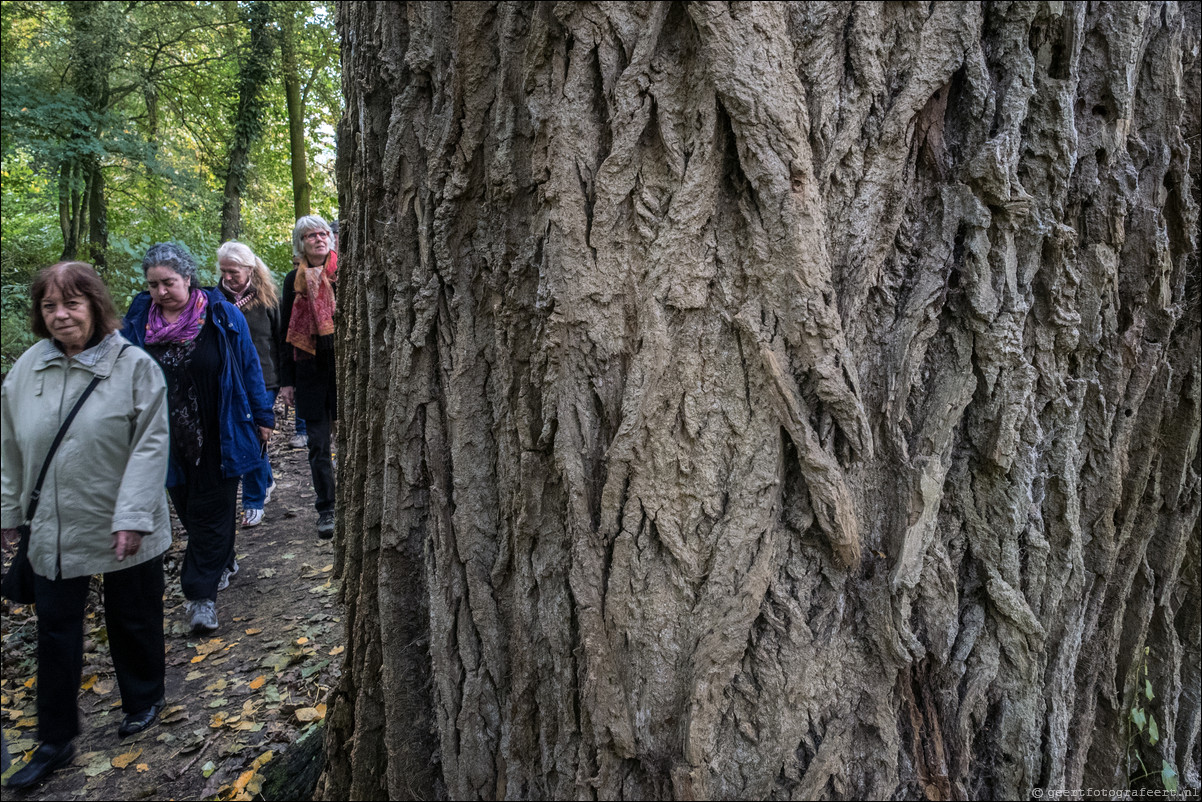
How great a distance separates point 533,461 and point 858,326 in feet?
2.58

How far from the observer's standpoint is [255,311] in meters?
5.99

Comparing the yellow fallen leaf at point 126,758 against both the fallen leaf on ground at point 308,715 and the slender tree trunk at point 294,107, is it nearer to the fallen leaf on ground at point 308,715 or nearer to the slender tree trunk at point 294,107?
the fallen leaf on ground at point 308,715

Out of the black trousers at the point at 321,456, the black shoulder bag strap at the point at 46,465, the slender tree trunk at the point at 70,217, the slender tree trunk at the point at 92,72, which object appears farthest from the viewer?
the slender tree trunk at the point at 70,217

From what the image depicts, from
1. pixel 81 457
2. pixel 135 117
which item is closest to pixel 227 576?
pixel 81 457

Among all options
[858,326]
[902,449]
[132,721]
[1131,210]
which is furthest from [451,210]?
[132,721]

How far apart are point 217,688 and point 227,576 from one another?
4.94 ft

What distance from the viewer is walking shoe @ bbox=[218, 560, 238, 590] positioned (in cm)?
505

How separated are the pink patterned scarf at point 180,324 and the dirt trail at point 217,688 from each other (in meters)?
1.96

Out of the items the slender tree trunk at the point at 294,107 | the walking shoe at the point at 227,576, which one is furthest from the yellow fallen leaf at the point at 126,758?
the slender tree trunk at the point at 294,107

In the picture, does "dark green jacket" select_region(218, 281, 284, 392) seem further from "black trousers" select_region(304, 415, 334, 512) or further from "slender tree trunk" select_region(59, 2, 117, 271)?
"slender tree trunk" select_region(59, 2, 117, 271)

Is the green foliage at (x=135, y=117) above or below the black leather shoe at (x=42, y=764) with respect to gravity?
above

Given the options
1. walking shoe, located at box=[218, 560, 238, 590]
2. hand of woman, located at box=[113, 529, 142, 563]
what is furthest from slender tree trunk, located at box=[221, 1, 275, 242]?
hand of woman, located at box=[113, 529, 142, 563]

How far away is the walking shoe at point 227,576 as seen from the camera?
505cm

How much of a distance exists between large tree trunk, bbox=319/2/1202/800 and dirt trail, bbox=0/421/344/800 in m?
2.08
